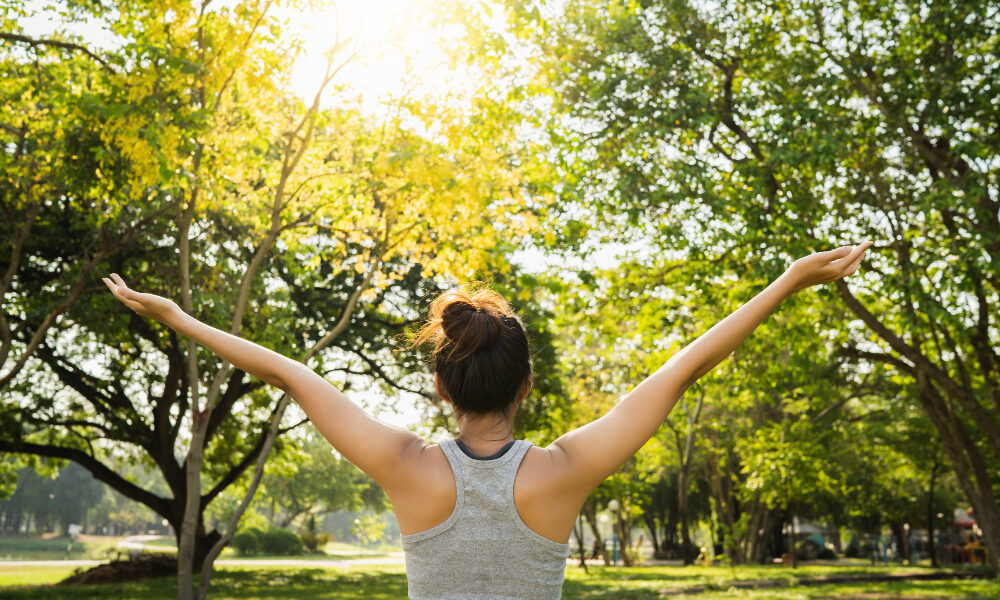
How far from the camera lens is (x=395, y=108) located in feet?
36.0

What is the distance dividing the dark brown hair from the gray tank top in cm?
16

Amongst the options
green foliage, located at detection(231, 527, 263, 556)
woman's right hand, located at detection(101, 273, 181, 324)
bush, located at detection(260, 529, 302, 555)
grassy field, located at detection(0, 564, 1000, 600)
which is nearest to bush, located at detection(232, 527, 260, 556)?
green foliage, located at detection(231, 527, 263, 556)

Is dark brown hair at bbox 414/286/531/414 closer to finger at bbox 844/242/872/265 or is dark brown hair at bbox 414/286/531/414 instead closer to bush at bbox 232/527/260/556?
finger at bbox 844/242/872/265

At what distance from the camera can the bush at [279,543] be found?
5216cm

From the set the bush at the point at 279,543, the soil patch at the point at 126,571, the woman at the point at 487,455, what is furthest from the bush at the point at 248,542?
the woman at the point at 487,455

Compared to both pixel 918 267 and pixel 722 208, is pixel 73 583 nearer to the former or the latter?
pixel 722 208

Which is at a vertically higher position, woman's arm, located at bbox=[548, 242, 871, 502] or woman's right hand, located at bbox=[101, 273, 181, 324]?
woman's right hand, located at bbox=[101, 273, 181, 324]

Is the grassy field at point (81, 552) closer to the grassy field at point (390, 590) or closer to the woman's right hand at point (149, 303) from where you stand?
the grassy field at point (390, 590)

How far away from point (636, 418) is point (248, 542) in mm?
54150

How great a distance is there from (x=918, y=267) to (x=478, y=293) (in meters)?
12.0

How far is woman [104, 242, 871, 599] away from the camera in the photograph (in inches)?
70.4

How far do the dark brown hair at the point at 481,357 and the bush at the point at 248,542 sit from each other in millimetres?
52533

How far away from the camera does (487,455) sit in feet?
6.11

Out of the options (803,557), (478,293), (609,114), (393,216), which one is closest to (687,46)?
(609,114)
